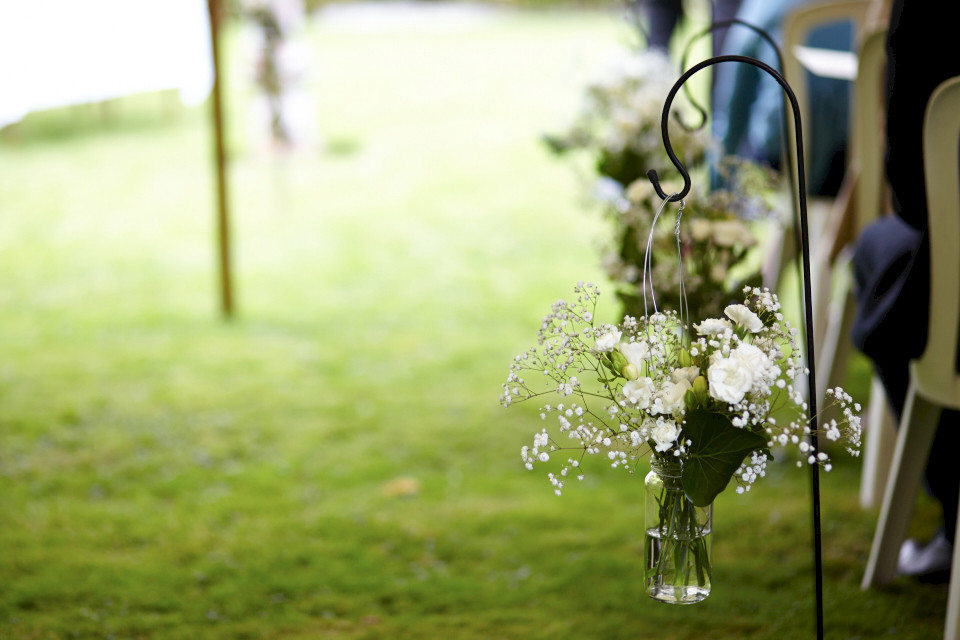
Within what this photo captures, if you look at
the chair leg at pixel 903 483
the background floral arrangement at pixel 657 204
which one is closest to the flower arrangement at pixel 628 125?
the background floral arrangement at pixel 657 204

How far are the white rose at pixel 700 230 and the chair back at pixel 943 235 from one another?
38 cm

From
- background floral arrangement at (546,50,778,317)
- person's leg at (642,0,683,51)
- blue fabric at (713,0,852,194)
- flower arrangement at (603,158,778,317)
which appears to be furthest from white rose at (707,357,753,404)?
person's leg at (642,0,683,51)

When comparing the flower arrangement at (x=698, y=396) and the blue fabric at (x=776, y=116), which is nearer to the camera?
the flower arrangement at (x=698, y=396)

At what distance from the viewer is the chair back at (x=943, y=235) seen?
1.55m

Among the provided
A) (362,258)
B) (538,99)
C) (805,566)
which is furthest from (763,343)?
(538,99)

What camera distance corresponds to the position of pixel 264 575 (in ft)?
7.05

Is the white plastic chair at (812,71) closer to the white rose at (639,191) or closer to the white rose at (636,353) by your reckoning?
the white rose at (639,191)

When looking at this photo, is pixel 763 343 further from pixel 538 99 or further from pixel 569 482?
pixel 538 99

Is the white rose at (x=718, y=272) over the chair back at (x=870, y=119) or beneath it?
beneath

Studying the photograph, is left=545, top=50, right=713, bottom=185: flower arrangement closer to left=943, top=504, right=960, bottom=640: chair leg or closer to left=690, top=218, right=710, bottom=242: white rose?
left=690, top=218, right=710, bottom=242: white rose

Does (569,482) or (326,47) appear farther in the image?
(326,47)

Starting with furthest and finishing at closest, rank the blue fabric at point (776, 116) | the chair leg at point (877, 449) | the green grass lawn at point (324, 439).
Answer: the blue fabric at point (776, 116)
the chair leg at point (877, 449)
the green grass lawn at point (324, 439)

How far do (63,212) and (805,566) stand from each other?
195 inches

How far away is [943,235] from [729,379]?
694 mm
